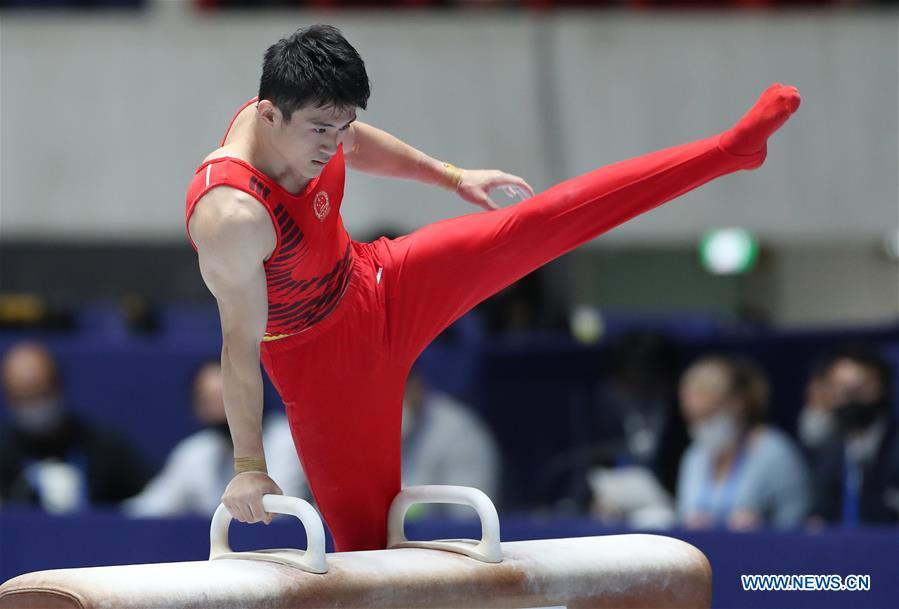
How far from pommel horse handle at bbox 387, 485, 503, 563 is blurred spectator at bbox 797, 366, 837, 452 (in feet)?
8.12

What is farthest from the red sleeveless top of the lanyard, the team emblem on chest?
the lanyard

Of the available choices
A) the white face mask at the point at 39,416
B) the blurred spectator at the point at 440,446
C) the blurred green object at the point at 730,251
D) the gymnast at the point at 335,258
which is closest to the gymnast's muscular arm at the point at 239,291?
the gymnast at the point at 335,258

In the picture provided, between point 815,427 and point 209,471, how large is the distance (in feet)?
9.21

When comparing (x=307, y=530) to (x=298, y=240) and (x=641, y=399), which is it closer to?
(x=298, y=240)

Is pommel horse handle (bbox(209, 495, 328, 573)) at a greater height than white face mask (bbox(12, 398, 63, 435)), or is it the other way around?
pommel horse handle (bbox(209, 495, 328, 573))

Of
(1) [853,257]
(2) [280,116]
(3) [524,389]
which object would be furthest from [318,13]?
(1) [853,257]

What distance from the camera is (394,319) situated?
3018mm

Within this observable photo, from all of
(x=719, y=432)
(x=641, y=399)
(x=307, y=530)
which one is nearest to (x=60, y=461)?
(x=641, y=399)

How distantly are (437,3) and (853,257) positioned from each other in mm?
6381

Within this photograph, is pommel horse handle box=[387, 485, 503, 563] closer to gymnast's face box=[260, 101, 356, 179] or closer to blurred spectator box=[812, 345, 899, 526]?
gymnast's face box=[260, 101, 356, 179]

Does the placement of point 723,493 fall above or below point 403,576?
below

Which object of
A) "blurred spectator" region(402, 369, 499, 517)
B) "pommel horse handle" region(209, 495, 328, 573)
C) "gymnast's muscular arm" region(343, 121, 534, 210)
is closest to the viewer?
"pommel horse handle" region(209, 495, 328, 573)

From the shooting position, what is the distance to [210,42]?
8.19m

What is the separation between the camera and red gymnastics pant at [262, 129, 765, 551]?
2.93m
